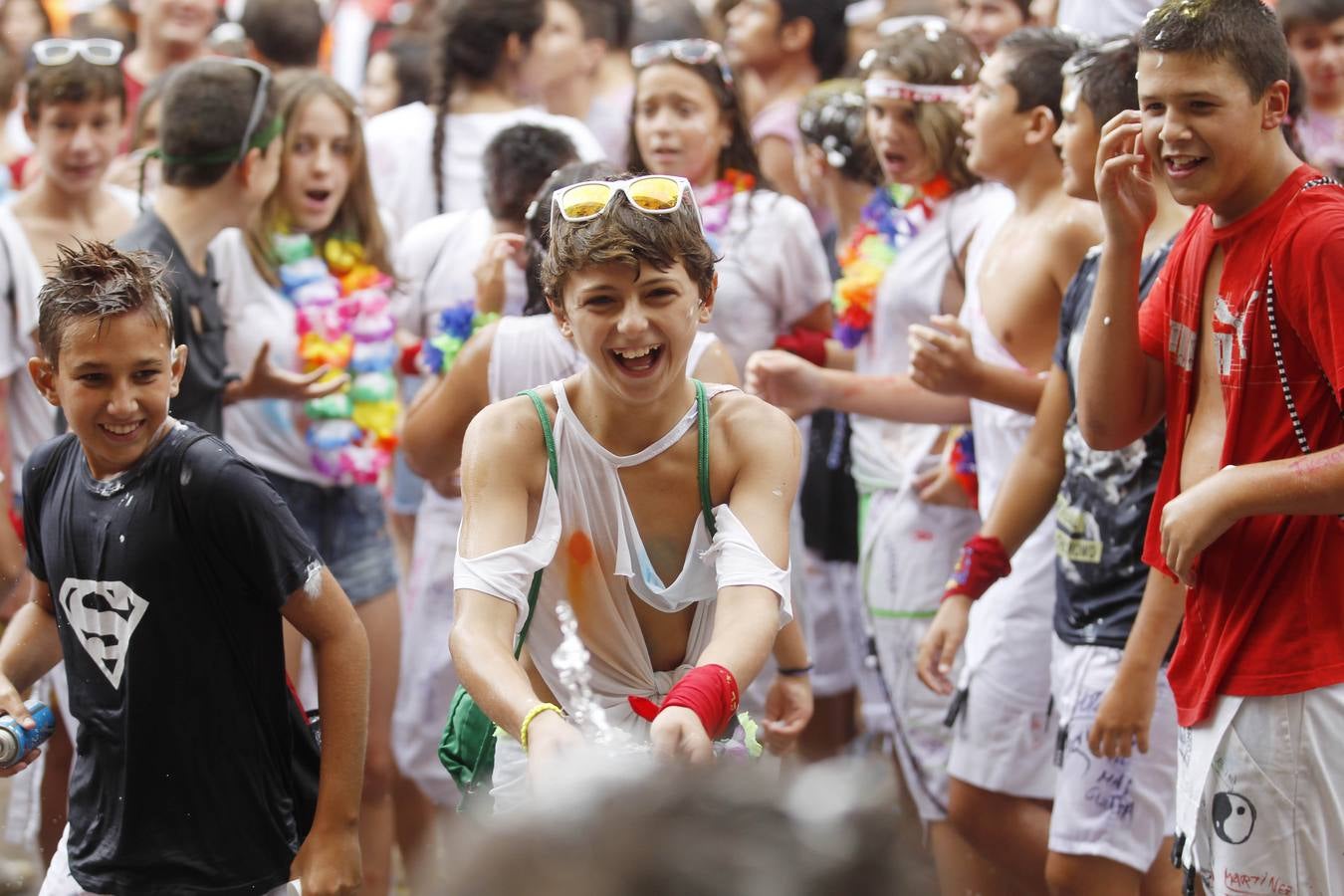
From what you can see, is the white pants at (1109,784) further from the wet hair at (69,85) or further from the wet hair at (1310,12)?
the wet hair at (1310,12)

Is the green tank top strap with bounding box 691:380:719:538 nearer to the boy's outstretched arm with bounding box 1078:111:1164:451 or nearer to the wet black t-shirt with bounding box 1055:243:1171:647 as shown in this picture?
the boy's outstretched arm with bounding box 1078:111:1164:451

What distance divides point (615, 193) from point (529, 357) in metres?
1.22

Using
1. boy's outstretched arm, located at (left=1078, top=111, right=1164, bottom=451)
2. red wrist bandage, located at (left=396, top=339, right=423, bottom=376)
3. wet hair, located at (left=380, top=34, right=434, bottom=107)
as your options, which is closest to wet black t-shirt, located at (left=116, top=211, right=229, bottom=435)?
red wrist bandage, located at (left=396, top=339, right=423, bottom=376)

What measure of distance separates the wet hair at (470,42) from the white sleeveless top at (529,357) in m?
2.07

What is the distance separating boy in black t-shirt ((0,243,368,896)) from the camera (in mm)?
2957

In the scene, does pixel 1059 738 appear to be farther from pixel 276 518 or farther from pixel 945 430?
pixel 276 518

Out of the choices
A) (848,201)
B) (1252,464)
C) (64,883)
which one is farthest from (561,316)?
(848,201)

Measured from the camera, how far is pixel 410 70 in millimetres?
7828

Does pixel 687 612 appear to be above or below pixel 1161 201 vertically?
below

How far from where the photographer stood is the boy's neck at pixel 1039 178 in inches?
171

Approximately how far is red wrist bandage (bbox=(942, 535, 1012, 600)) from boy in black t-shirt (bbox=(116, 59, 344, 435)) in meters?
1.95

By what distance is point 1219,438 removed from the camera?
10.0 feet

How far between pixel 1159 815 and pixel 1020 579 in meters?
0.72

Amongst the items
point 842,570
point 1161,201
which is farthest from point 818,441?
point 1161,201
